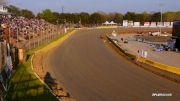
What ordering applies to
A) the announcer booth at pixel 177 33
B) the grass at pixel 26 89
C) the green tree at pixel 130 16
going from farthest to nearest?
1. the green tree at pixel 130 16
2. the announcer booth at pixel 177 33
3. the grass at pixel 26 89

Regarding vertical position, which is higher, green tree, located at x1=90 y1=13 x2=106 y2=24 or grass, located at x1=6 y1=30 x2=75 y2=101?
grass, located at x1=6 y1=30 x2=75 y2=101

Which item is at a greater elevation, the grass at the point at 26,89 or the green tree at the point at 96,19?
the grass at the point at 26,89

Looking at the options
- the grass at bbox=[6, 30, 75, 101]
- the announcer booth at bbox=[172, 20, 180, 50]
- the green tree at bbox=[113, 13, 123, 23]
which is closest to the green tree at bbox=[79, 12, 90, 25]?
the green tree at bbox=[113, 13, 123, 23]

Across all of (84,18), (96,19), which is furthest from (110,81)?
(96,19)

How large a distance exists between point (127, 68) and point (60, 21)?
10985 cm

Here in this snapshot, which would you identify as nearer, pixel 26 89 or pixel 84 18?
pixel 26 89

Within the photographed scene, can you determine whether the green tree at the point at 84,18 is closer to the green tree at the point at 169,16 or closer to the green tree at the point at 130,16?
the green tree at the point at 130,16

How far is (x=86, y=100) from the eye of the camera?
18.2m

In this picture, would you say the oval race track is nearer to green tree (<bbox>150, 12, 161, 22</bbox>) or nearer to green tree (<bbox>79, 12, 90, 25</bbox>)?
green tree (<bbox>79, 12, 90, 25</bbox>)

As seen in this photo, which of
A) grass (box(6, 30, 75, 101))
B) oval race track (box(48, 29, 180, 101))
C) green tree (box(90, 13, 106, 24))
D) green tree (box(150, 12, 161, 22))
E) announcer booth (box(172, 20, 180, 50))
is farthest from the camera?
green tree (box(150, 12, 161, 22))

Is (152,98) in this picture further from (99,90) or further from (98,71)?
(98,71)

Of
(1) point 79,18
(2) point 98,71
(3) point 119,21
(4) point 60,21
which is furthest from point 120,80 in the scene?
(3) point 119,21

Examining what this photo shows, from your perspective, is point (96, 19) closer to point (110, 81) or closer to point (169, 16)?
point (169, 16)

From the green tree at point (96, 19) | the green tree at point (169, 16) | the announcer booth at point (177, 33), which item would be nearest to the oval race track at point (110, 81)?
the announcer booth at point (177, 33)
